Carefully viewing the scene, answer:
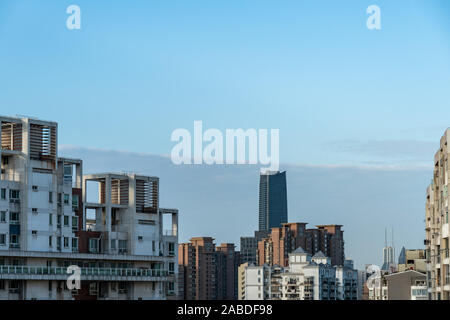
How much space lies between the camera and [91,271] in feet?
347

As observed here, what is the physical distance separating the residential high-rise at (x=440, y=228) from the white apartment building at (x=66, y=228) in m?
46.2

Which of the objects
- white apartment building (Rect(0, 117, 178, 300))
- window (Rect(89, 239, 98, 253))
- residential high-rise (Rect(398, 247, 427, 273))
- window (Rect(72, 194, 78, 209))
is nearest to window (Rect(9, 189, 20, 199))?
white apartment building (Rect(0, 117, 178, 300))

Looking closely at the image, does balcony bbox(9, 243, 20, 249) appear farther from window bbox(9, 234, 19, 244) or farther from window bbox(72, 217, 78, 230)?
window bbox(72, 217, 78, 230)

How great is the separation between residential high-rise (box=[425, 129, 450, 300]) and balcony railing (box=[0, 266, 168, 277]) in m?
45.8

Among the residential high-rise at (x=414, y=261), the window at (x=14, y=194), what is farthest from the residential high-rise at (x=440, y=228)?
the window at (x=14, y=194)

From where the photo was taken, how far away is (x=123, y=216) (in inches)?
4582

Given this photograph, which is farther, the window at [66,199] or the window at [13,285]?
the window at [66,199]

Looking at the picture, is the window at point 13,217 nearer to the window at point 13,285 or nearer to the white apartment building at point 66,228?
the white apartment building at point 66,228

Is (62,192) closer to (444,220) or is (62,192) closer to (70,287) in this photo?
(70,287)

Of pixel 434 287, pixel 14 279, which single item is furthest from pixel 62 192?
pixel 434 287

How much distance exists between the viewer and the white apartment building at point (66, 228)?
98.1 meters
